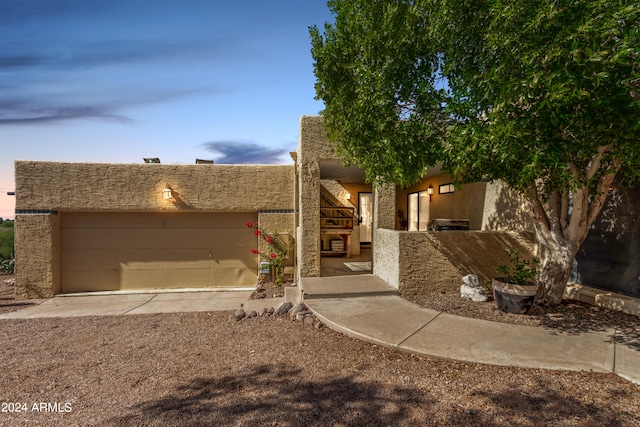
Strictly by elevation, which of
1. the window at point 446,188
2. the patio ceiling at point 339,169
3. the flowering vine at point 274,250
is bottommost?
the flowering vine at point 274,250

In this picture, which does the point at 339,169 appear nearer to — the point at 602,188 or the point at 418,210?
the point at 418,210

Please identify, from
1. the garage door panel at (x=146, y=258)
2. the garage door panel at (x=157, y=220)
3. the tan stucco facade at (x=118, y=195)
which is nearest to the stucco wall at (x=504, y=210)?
the tan stucco facade at (x=118, y=195)

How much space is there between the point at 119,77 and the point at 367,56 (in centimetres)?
628

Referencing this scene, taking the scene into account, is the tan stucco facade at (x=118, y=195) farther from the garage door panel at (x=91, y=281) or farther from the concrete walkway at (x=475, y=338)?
the concrete walkway at (x=475, y=338)

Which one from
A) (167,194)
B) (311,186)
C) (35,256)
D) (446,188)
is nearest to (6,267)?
(35,256)

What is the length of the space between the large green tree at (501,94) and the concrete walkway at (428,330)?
149cm

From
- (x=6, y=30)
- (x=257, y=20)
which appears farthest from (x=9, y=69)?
(x=257, y=20)

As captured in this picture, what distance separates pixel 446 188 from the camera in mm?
9281

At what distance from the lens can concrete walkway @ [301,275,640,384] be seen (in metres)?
3.33

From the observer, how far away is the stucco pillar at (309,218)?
23.0 feet

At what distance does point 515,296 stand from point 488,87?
3184 mm

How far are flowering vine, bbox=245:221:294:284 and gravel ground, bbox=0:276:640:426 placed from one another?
3.78m

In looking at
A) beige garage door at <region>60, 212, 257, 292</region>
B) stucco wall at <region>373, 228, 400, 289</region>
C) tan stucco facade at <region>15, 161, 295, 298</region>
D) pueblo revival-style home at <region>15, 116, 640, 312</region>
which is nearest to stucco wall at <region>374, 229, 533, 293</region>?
stucco wall at <region>373, 228, 400, 289</region>

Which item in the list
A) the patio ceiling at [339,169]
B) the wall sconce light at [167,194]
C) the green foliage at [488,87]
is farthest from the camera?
the wall sconce light at [167,194]
